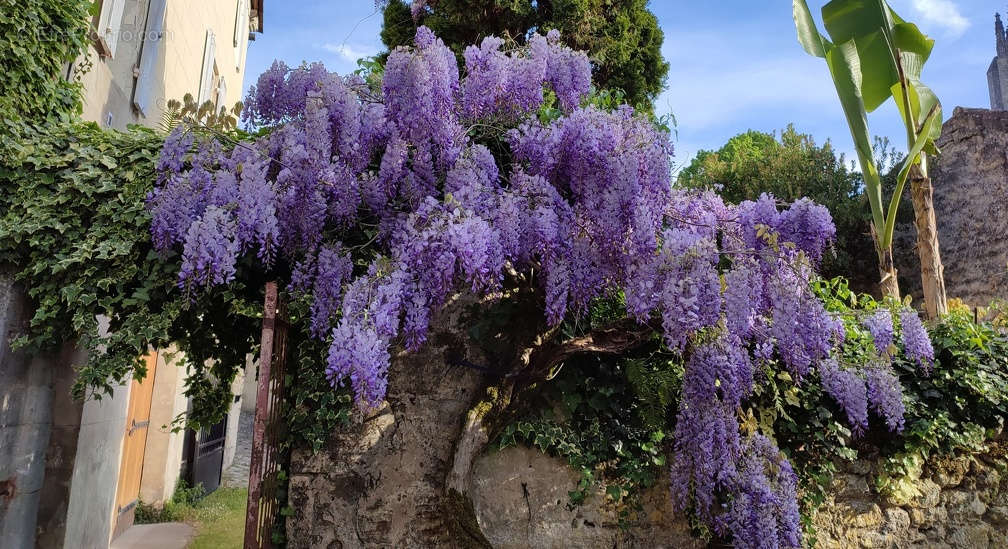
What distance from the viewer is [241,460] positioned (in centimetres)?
1070

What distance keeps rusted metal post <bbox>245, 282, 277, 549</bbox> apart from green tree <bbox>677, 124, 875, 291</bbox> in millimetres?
7835

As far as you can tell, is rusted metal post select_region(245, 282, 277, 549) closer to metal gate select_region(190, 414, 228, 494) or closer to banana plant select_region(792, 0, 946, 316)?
banana plant select_region(792, 0, 946, 316)

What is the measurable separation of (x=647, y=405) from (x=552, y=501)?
2.36ft

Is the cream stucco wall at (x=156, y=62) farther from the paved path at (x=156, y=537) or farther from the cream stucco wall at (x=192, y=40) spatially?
the paved path at (x=156, y=537)

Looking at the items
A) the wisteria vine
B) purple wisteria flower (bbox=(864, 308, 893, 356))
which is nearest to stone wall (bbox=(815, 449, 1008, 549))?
the wisteria vine

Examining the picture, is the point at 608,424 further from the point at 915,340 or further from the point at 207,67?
the point at 207,67

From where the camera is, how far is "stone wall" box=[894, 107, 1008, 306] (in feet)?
26.2

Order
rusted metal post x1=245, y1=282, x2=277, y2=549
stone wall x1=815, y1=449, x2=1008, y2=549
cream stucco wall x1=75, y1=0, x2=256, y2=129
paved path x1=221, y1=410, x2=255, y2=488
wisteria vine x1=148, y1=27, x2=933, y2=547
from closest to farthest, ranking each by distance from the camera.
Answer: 1. rusted metal post x1=245, y1=282, x2=277, y2=549
2. wisteria vine x1=148, y1=27, x2=933, y2=547
3. stone wall x1=815, y1=449, x2=1008, y2=549
4. cream stucco wall x1=75, y1=0, x2=256, y2=129
5. paved path x1=221, y1=410, x2=255, y2=488

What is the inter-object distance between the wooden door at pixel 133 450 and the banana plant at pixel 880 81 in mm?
6148

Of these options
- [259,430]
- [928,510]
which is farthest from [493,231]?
[928,510]

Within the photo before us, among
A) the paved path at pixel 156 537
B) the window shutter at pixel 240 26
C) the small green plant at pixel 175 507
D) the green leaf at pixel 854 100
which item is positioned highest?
the window shutter at pixel 240 26

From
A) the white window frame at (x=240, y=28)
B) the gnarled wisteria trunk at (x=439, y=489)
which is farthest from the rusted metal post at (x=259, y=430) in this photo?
the white window frame at (x=240, y=28)

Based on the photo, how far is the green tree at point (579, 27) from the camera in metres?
7.41

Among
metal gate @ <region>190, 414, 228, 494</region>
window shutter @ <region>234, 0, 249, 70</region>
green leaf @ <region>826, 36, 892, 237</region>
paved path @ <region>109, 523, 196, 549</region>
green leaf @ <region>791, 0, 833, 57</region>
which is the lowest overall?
paved path @ <region>109, 523, 196, 549</region>
